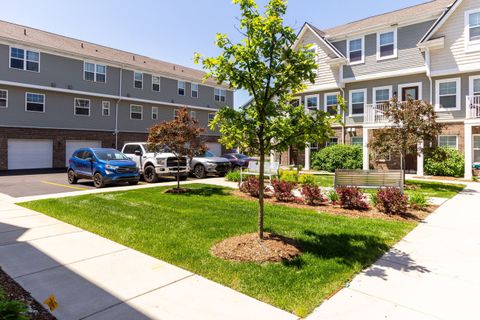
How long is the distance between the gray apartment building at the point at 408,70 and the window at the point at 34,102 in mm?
20315

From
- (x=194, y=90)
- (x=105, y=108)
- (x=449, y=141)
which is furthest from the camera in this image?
(x=194, y=90)

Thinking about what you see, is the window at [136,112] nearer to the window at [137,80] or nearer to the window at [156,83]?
the window at [137,80]

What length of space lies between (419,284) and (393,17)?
23.7 m

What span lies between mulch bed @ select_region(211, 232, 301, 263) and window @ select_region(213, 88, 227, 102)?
32.6m

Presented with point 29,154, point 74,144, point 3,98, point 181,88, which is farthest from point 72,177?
point 181,88

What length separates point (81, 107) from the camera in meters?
26.2

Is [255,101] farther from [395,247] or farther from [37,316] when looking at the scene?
[37,316]

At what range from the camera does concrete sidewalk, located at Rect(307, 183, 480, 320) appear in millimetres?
3472

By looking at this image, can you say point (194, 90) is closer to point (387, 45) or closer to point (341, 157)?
point (341, 157)

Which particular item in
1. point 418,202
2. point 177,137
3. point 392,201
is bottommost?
point 418,202

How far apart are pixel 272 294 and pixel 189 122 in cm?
907

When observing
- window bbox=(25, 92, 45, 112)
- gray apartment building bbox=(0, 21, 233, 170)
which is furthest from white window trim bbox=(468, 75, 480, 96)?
window bbox=(25, 92, 45, 112)

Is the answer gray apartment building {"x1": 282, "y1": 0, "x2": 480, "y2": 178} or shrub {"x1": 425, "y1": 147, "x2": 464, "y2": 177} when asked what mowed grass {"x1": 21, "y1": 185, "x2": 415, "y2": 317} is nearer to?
gray apartment building {"x1": 282, "y1": 0, "x2": 480, "y2": 178}

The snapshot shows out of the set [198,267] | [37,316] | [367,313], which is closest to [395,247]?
[367,313]
